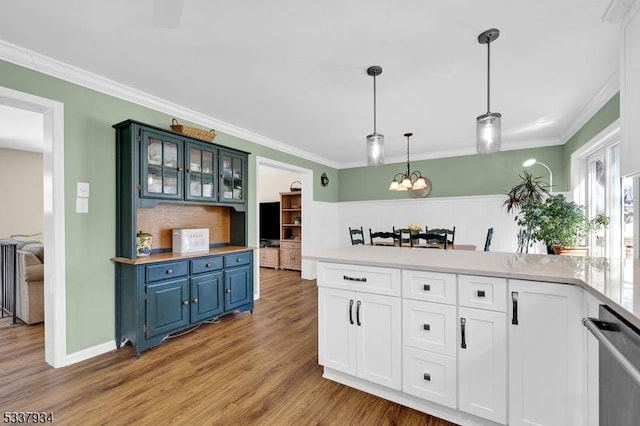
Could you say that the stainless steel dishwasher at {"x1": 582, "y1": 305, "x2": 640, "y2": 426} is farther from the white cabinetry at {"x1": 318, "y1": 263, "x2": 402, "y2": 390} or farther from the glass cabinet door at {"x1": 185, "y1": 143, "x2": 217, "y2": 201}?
the glass cabinet door at {"x1": 185, "y1": 143, "x2": 217, "y2": 201}

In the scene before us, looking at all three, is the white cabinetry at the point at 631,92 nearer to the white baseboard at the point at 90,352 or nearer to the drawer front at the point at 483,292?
the drawer front at the point at 483,292

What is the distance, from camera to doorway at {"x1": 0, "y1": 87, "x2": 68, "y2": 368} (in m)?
2.31

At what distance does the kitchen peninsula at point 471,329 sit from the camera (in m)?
1.37

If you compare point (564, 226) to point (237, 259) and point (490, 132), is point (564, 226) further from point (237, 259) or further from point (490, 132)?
point (237, 259)

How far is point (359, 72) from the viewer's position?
248 centimetres

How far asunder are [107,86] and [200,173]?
1075mm

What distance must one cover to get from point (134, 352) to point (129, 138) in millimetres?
1897

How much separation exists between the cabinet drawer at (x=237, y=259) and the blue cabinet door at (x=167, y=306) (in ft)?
1.73

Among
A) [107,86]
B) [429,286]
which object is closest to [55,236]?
[107,86]

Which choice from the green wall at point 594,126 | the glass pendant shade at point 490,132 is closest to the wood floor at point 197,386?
the glass pendant shade at point 490,132

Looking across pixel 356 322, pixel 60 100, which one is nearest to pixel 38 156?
pixel 60 100

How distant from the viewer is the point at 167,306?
2705 mm

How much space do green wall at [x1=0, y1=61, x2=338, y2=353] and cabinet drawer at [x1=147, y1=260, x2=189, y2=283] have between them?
427mm

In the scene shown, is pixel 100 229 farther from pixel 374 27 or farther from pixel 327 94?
pixel 374 27
